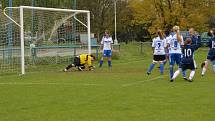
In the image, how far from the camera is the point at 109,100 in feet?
43.0

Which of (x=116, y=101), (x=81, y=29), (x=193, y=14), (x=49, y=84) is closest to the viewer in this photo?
(x=116, y=101)

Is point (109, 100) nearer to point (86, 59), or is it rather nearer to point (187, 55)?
point (187, 55)

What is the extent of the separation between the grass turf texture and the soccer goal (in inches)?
259

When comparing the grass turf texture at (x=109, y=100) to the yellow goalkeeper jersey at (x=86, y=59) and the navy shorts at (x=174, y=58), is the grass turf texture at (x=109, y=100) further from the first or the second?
the yellow goalkeeper jersey at (x=86, y=59)

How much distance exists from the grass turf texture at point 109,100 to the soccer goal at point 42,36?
6575 mm

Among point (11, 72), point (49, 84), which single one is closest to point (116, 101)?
point (49, 84)

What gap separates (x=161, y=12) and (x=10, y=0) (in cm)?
2838

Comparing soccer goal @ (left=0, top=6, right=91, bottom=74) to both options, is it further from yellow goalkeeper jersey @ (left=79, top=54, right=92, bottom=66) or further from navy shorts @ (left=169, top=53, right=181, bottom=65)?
navy shorts @ (left=169, top=53, right=181, bottom=65)

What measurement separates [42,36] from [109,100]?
16.0m

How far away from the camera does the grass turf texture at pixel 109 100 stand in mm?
10703

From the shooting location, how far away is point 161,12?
2178 inches

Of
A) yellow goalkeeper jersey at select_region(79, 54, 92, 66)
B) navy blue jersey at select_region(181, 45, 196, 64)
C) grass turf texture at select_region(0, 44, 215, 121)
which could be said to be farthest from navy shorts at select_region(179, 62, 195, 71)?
yellow goalkeeper jersey at select_region(79, 54, 92, 66)

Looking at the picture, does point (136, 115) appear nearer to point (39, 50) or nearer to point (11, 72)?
point (11, 72)

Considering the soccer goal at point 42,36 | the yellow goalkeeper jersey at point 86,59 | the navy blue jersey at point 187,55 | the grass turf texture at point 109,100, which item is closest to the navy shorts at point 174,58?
the navy blue jersey at point 187,55
